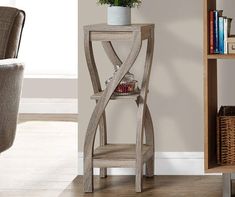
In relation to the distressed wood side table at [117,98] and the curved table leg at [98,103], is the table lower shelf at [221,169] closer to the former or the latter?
the distressed wood side table at [117,98]

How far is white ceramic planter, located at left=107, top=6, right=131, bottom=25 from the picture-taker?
3611 millimetres

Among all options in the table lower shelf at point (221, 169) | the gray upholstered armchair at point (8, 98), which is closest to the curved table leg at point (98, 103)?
the gray upholstered armchair at point (8, 98)

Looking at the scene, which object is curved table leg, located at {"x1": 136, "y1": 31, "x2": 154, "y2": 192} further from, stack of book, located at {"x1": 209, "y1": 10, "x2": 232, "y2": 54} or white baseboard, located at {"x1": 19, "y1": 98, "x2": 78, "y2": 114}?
white baseboard, located at {"x1": 19, "y1": 98, "x2": 78, "y2": 114}

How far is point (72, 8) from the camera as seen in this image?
6680 millimetres

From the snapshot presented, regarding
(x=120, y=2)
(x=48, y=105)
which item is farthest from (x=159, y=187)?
(x=48, y=105)

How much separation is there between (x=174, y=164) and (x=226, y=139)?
1.94 feet

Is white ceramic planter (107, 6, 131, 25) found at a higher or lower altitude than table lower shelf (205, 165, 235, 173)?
higher

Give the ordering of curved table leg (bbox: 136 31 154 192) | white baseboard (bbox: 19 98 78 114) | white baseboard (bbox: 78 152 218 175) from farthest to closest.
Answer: white baseboard (bbox: 19 98 78 114) < white baseboard (bbox: 78 152 218 175) < curved table leg (bbox: 136 31 154 192)

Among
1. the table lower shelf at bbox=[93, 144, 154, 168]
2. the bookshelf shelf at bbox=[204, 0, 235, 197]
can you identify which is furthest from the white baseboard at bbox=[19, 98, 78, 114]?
the bookshelf shelf at bbox=[204, 0, 235, 197]

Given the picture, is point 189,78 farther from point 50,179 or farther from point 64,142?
point 64,142

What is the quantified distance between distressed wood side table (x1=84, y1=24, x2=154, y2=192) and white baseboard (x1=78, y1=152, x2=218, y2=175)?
0.54 ft

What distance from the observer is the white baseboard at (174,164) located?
158 inches

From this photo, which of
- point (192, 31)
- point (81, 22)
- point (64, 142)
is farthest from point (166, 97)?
point (64, 142)

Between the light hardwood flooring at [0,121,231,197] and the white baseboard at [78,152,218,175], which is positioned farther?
the white baseboard at [78,152,218,175]
